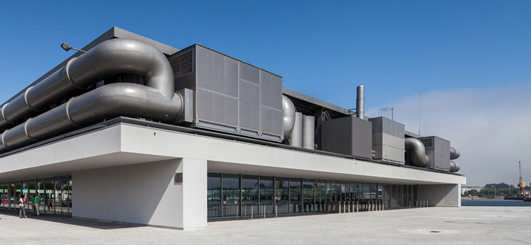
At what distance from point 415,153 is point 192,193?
31.9m

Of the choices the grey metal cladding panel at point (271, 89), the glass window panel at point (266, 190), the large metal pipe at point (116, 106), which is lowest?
the glass window panel at point (266, 190)

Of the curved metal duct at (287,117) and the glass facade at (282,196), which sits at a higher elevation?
the curved metal duct at (287,117)

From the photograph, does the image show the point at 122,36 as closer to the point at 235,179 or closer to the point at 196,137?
the point at 196,137

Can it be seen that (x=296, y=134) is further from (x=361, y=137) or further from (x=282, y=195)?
(x=361, y=137)

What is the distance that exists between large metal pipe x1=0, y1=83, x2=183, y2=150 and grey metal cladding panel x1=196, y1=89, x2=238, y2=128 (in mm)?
973

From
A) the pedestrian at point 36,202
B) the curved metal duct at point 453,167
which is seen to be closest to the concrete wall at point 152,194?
the pedestrian at point 36,202

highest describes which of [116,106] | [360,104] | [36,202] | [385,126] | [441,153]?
[360,104]

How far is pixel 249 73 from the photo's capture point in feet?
70.5

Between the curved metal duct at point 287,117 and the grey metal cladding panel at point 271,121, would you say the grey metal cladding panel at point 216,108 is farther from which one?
the curved metal duct at point 287,117

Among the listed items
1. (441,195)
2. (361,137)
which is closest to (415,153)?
(441,195)

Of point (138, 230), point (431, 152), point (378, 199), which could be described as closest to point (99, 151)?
point (138, 230)

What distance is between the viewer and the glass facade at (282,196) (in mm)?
22812

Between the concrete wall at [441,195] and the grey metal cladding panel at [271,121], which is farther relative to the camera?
the concrete wall at [441,195]

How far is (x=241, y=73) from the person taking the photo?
21.0 metres
